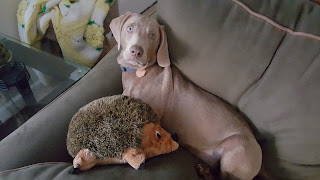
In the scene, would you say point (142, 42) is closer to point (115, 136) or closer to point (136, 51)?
point (136, 51)

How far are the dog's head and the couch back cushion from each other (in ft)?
0.13

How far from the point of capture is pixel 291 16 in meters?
0.76

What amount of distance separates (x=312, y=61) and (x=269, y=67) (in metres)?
0.11

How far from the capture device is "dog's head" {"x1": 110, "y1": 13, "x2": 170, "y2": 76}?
2.94ft

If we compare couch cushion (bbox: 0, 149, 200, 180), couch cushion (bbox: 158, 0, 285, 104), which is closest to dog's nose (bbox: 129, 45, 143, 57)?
couch cushion (bbox: 158, 0, 285, 104)

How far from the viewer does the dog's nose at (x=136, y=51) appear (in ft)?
2.89

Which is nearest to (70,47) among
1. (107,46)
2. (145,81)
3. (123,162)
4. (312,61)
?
(107,46)

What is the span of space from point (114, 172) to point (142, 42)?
16.7 inches

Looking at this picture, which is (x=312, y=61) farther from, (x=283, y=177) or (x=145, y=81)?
(x=145, y=81)

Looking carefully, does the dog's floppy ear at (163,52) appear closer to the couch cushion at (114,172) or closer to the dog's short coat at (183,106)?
the dog's short coat at (183,106)

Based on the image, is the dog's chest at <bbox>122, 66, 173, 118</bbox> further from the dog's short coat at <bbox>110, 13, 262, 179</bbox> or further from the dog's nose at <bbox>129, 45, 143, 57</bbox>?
the dog's nose at <bbox>129, 45, 143, 57</bbox>

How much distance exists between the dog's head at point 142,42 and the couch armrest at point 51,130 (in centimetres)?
14

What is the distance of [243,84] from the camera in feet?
2.77

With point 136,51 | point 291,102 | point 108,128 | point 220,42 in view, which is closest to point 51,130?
point 108,128
